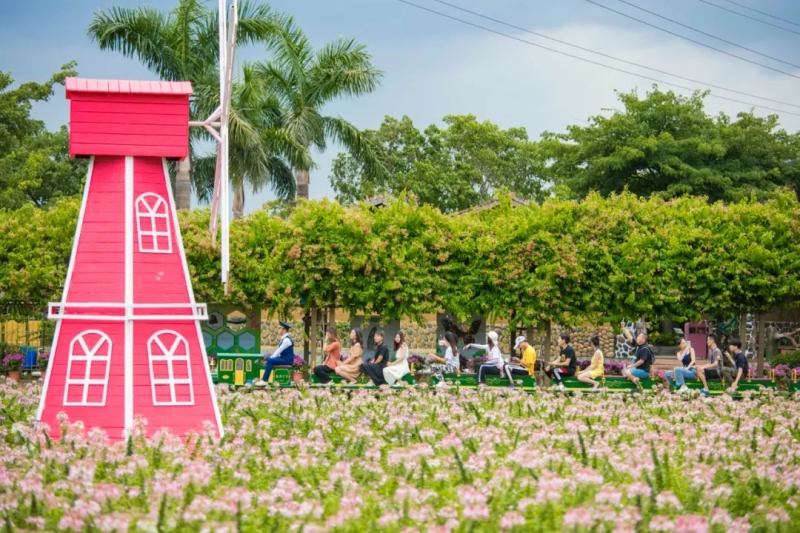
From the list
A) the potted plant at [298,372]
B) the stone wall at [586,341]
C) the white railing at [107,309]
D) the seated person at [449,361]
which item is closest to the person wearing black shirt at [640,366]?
the seated person at [449,361]

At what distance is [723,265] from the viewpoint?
29234 millimetres

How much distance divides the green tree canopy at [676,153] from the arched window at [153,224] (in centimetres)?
3561

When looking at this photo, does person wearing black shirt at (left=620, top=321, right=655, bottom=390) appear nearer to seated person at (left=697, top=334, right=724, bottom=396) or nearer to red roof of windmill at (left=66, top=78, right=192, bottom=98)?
seated person at (left=697, top=334, right=724, bottom=396)

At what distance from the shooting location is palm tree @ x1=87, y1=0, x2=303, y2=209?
125ft

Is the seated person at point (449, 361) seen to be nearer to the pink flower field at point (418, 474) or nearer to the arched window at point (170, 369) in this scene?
the pink flower field at point (418, 474)

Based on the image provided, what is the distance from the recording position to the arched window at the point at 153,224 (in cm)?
1627

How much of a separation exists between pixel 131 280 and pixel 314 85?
26781 mm

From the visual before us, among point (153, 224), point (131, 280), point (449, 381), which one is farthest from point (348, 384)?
point (131, 280)

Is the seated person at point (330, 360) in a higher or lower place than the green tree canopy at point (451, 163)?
lower

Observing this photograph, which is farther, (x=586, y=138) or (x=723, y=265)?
(x=586, y=138)

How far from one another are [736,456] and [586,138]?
4076 centimetres

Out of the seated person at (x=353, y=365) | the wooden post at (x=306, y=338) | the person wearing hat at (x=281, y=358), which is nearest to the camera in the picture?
the seated person at (x=353, y=365)

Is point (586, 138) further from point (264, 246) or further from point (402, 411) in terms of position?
point (402, 411)

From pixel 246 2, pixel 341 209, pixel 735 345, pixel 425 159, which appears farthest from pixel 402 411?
pixel 425 159
